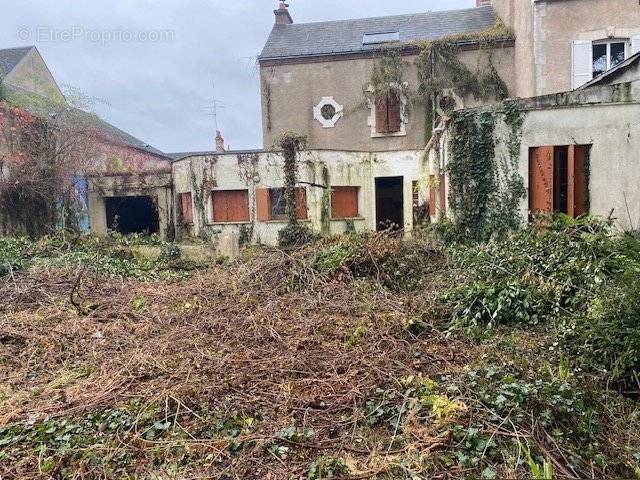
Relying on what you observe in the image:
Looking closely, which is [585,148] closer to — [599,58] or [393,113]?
[599,58]

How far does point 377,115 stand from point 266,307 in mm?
13098

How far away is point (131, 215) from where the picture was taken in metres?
21.3

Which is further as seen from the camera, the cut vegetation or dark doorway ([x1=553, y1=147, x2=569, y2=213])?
A: dark doorway ([x1=553, y1=147, x2=569, y2=213])

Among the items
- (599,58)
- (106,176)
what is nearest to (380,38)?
(599,58)

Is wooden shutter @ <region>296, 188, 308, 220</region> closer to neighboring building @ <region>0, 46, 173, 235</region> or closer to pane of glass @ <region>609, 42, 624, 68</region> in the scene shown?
neighboring building @ <region>0, 46, 173, 235</region>

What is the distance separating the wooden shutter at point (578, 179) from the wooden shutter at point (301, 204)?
8.76m

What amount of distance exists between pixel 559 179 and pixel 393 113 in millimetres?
9411

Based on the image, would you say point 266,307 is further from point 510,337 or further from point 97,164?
point 97,164

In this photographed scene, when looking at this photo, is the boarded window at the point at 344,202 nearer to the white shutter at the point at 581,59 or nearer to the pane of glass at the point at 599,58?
the white shutter at the point at 581,59

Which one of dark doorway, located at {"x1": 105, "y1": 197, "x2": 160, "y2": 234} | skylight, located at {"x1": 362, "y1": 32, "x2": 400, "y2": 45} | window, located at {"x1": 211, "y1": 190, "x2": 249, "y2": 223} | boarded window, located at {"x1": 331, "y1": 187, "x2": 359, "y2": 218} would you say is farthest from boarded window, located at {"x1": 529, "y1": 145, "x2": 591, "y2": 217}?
dark doorway, located at {"x1": 105, "y1": 197, "x2": 160, "y2": 234}

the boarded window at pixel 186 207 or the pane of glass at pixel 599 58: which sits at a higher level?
the pane of glass at pixel 599 58

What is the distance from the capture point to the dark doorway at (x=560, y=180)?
9844 millimetres

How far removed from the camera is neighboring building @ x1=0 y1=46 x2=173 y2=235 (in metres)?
17.9

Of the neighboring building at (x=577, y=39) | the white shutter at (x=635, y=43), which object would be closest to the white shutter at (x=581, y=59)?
the neighboring building at (x=577, y=39)
